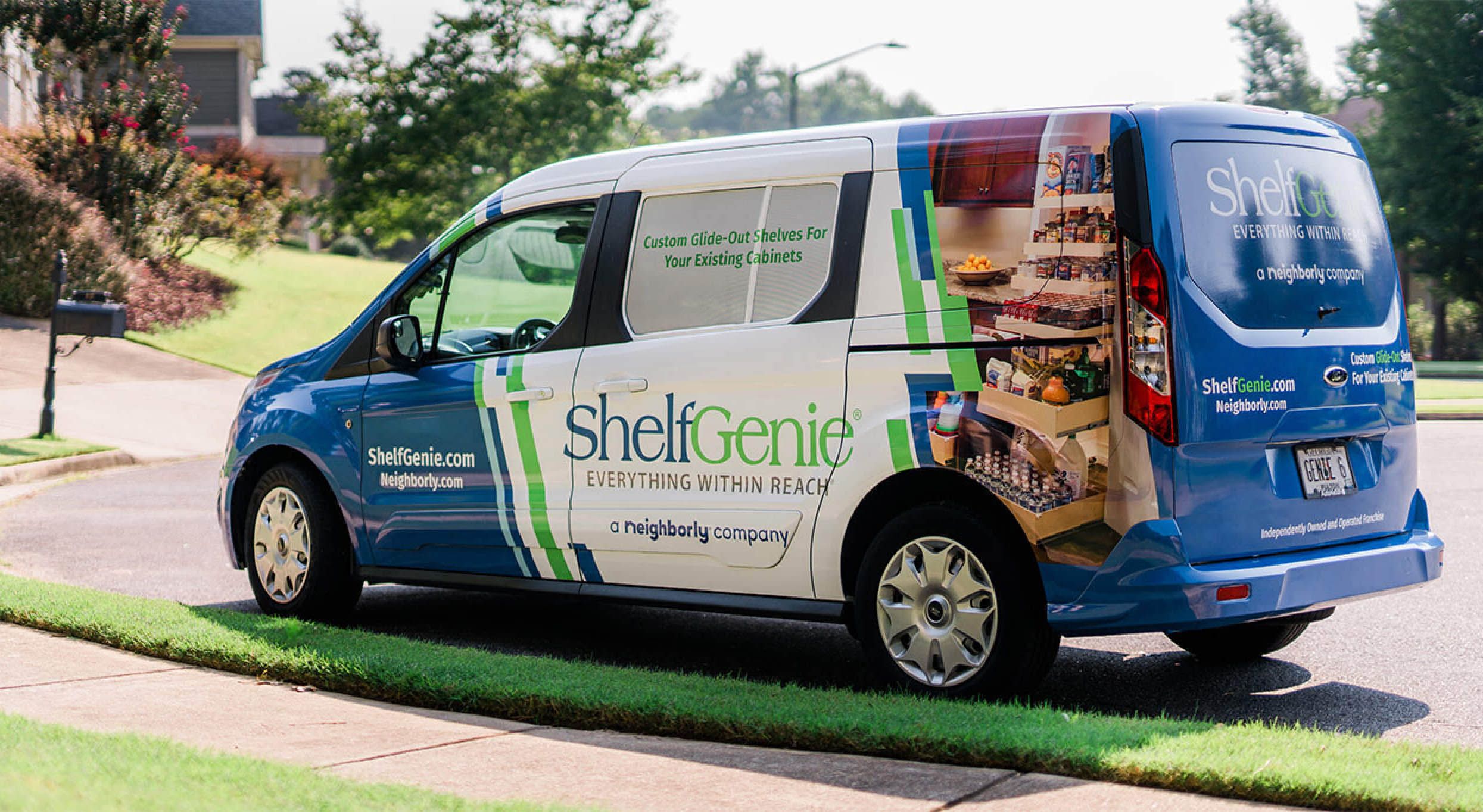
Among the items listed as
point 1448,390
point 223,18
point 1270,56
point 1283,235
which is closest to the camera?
point 1283,235

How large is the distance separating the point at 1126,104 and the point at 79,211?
2245cm

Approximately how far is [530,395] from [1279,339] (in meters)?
3.15

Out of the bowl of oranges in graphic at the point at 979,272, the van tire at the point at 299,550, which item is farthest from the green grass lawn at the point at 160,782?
the van tire at the point at 299,550

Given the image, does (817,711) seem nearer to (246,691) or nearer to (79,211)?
(246,691)

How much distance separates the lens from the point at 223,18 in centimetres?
4891

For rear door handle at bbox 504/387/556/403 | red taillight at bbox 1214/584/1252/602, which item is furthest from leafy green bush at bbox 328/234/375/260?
red taillight at bbox 1214/584/1252/602

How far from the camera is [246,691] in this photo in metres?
5.95

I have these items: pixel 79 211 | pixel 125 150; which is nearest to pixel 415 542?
pixel 79 211

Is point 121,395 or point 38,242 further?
point 38,242

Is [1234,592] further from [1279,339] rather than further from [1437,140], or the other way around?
[1437,140]

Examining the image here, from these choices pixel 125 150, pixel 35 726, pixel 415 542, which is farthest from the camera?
pixel 125 150

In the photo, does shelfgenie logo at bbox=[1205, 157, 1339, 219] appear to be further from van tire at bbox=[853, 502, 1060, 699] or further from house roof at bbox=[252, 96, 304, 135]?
house roof at bbox=[252, 96, 304, 135]

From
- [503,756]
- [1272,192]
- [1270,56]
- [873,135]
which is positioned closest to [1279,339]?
[1272,192]

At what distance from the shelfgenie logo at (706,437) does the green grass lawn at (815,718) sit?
881mm
